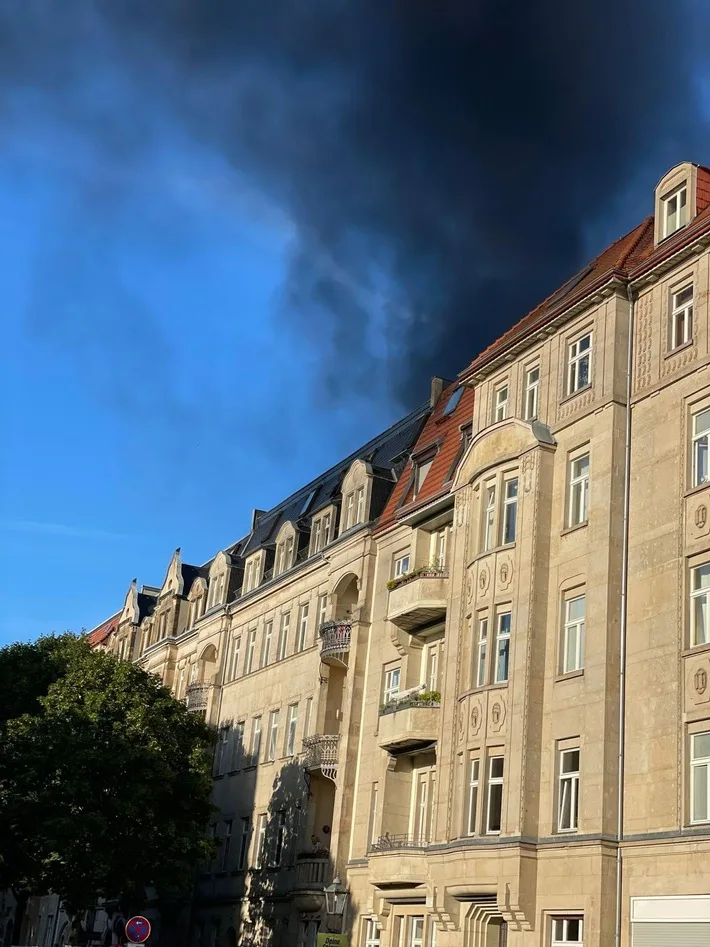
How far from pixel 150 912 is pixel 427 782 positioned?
25475 mm

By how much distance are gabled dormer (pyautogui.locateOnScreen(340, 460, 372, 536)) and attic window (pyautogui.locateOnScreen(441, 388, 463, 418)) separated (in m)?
3.94

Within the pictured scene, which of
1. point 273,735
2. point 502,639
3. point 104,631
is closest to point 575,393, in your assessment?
point 502,639

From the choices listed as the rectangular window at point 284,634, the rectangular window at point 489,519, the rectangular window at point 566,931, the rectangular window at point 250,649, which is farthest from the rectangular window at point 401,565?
the rectangular window at point 566,931

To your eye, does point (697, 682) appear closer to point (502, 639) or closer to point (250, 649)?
point (502, 639)

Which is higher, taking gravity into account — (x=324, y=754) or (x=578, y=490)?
(x=578, y=490)

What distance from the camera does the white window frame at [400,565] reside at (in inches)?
1606

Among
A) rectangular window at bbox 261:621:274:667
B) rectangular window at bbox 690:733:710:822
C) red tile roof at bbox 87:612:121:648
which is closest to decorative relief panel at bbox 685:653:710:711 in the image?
rectangular window at bbox 690:733:710:822

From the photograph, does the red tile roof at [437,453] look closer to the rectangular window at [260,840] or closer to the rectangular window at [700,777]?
the rectangular window at [260,840]

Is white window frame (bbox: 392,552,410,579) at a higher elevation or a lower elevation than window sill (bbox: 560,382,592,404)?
lower

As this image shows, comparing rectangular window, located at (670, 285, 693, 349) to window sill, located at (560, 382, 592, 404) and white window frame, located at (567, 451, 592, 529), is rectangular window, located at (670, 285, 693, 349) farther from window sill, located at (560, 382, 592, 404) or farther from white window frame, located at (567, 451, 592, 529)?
white window frame, located at (567, 451, 592, 529)

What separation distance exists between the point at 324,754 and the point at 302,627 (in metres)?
8.42

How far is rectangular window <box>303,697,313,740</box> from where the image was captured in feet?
146

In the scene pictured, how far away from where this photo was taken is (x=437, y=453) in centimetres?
4128

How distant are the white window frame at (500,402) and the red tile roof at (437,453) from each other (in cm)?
305
